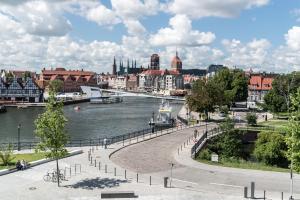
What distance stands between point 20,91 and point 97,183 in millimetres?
142444

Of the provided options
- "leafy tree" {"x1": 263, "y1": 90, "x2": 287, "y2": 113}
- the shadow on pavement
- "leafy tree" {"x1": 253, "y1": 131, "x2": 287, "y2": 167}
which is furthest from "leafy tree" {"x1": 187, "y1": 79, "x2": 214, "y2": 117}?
the shadow on pavement

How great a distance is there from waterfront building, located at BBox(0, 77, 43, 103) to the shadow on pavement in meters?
139

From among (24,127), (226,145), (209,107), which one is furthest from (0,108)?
(226,145)

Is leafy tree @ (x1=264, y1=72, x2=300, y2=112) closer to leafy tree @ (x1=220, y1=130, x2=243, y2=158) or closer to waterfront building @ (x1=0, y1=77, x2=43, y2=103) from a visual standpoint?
leafy tree @ (x1=220, y1=130, x2=243, y2=158)

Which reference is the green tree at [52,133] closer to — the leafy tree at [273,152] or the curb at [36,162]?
the curb at [36,162]

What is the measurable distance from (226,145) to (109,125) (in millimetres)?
47426

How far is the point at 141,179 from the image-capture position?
32781mm

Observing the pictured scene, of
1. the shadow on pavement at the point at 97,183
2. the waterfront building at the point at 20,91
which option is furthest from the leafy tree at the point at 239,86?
the shadow on pavement at the point at 97,183

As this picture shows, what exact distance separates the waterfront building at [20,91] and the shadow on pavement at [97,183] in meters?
139

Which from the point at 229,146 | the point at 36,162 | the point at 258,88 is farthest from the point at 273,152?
the point at 258,88

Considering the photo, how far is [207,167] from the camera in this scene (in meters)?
37.6

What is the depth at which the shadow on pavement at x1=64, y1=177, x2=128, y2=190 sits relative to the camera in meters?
30.5

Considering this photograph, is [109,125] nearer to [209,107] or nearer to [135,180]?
[209,107]

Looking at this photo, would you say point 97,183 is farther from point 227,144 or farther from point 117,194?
point 227,144
